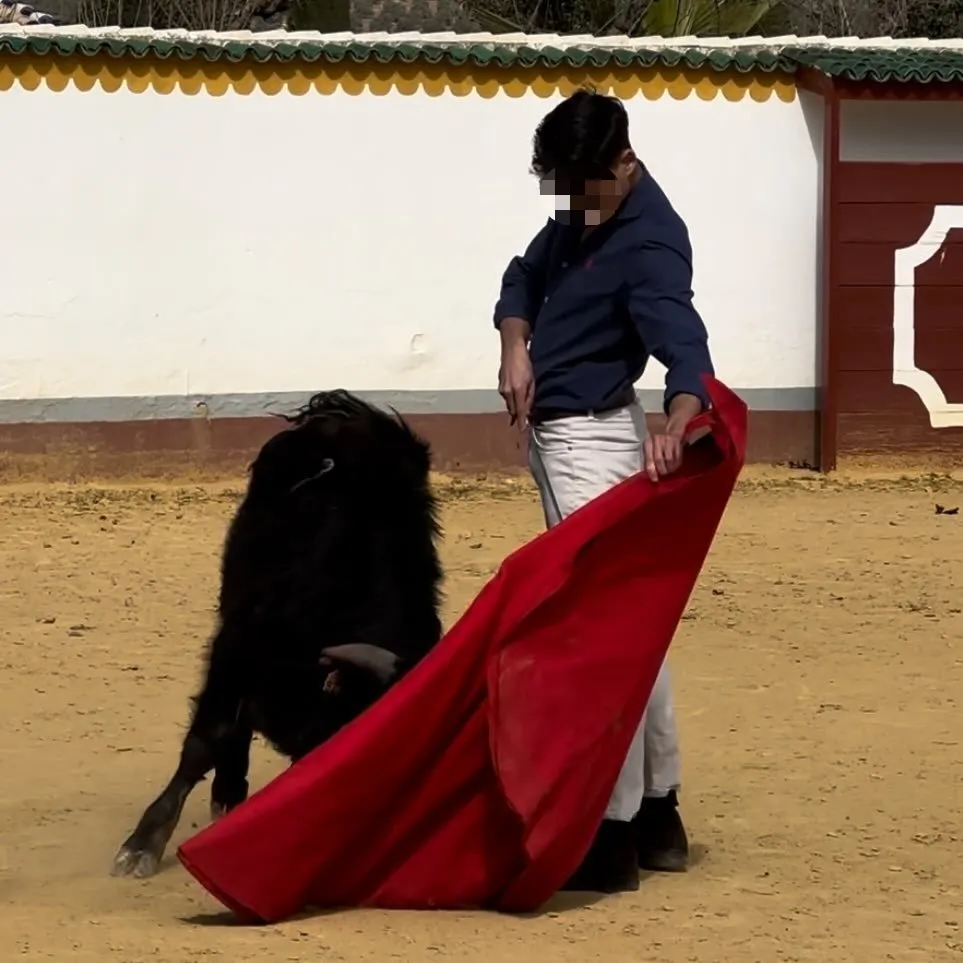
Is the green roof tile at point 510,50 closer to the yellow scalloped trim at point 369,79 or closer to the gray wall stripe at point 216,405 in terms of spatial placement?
the yellow scalloped trim at point 369,79

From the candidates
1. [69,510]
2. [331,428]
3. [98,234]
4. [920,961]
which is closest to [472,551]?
[69,510]

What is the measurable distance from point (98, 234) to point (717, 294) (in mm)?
3360

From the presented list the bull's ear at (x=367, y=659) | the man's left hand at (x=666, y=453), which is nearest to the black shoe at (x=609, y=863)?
the bull's ear at (x=367, y=659)

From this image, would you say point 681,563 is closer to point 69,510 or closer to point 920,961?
point 920,961

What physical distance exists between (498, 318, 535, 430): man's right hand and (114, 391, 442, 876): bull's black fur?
0.33 meters

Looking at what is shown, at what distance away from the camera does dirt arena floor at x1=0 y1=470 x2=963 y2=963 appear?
11.9 ft

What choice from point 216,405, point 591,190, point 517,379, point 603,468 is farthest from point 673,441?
point 216,405

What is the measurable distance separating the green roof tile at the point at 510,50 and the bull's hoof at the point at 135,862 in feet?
22.1

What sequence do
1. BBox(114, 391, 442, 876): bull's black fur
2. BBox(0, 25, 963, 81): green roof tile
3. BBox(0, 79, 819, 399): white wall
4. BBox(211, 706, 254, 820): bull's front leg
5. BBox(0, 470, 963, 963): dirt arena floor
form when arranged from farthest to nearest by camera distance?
BBox(0, 79, 819, 399): white wall, BBox(0, 25, 963, 81): green roof tile, BBox(211, 706, 254, 820): bull's front leg, BBox(114, 391, 442, 876): bull's black fur, BBox(0, 470, 963, 963): dirt arena floor

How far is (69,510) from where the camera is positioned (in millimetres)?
9562

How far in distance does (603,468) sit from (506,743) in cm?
64

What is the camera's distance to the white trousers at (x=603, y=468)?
13.0 ft

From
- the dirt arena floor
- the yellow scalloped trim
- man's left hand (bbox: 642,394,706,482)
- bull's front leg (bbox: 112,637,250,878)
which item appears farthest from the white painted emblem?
man's left hand (bbox: 642,394,706,482)

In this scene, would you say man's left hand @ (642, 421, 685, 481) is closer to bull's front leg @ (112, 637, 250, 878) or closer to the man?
the man
